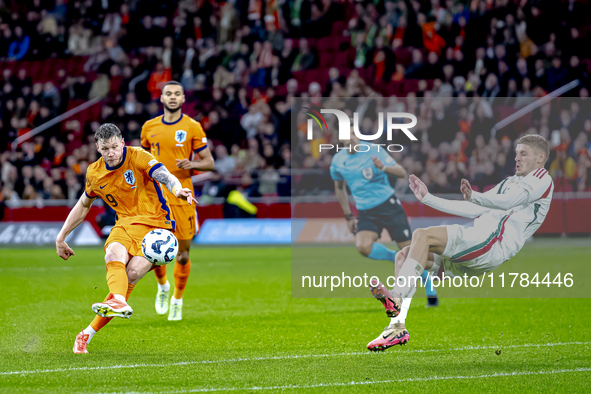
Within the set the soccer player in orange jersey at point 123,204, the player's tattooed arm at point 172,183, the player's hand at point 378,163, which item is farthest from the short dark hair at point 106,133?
the player's hand at point 378,163

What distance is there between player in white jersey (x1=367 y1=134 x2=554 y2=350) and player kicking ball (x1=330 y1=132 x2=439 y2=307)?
8.16 ft

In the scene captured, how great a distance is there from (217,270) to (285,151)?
580 centimetres

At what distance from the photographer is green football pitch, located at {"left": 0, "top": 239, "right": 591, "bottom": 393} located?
563cm

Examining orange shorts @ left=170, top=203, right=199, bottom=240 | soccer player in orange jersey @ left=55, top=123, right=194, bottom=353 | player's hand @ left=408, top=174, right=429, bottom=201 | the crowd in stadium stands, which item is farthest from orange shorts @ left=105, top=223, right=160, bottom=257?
the crowd in stadium stands

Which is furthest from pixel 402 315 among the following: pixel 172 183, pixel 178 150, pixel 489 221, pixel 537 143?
pixel 178 150

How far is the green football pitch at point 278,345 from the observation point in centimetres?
563

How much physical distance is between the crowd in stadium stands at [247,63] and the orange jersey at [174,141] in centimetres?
717

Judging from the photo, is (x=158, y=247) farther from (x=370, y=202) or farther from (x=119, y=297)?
(x=370, y=202)

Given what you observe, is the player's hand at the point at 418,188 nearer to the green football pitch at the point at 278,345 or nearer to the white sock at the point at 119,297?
the green football pitch at the point at 278,345

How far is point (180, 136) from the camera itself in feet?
30.0

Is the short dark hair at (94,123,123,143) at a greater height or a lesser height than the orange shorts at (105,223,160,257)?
greater

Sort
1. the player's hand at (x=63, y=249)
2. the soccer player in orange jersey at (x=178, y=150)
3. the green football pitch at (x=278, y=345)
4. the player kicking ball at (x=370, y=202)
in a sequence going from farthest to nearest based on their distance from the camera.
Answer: the player kicking ball at (x=370, y=202)
the soccer player in orange jersey at (x=178, y=150)
the player's hand at (x=63, y=249)
the green football pitch at (x=278, y=345)

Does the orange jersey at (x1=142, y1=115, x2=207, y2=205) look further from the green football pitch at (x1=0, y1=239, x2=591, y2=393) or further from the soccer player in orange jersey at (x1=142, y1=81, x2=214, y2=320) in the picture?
the green football pitch at (x1=0, y1=239, x2=591, y2=393)

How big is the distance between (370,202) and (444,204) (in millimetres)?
2884
